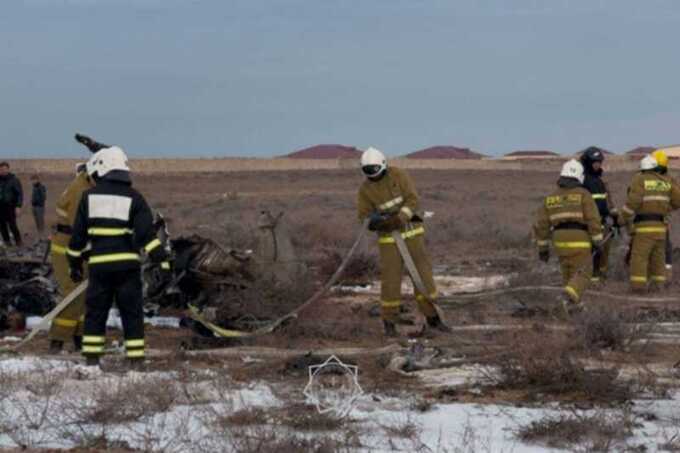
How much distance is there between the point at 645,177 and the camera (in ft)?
47.2

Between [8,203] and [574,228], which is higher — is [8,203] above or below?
below

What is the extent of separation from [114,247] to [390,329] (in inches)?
133

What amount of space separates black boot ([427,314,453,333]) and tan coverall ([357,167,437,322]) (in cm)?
5

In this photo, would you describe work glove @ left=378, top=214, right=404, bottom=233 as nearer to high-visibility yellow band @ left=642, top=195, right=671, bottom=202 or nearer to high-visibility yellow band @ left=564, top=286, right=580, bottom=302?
high-visibility yellow band @ left=564, top=286, right=580, bottom=302

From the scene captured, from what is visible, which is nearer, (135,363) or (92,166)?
(135,363)

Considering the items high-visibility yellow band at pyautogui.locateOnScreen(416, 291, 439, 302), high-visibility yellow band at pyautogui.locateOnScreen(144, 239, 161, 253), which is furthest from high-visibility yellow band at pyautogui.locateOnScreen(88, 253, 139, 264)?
high-visibility yellow band at pyautogui.locateOnScreen(416, 291, 439, 302)

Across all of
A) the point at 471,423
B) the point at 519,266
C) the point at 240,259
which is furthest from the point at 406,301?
the point at 471,423

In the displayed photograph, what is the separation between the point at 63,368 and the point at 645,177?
7.98 metres

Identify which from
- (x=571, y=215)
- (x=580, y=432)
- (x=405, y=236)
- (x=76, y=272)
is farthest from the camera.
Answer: (x=571, y=215)

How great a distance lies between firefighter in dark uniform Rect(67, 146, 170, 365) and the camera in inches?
368

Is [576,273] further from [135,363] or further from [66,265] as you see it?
[66,265]

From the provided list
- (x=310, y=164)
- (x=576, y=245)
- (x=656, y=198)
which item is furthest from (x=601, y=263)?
(x=310, y=164)

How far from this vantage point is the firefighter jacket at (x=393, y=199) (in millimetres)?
11695

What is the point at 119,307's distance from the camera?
9422 mm
